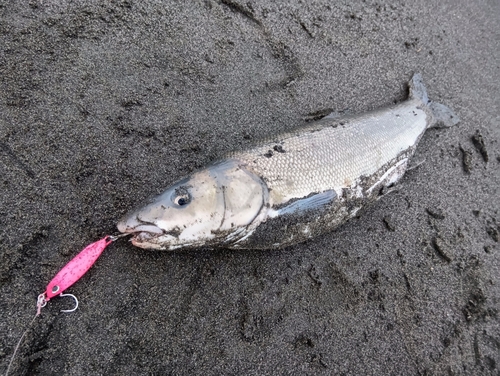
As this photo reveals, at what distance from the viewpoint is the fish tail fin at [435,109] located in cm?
365

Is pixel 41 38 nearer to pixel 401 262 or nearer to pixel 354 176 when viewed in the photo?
pixel 354 176

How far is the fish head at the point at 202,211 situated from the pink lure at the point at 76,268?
10.1 inches

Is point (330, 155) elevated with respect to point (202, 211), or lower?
elevated

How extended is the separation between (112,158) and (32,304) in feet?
3.79

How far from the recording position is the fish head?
2.28m

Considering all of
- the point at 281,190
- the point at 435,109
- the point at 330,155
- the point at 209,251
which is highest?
the point at 435,109

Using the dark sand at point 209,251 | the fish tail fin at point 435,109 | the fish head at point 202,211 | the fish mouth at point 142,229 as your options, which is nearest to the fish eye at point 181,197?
the fish head at point 202,211

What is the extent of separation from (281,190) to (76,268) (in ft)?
4.99

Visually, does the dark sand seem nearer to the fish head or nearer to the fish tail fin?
the fish tail fin

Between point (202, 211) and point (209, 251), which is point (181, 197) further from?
point (209, 251)

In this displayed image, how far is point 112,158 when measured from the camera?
2719mm

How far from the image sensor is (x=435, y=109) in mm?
3707

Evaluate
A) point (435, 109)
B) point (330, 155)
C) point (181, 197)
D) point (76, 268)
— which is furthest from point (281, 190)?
point (435, 109)

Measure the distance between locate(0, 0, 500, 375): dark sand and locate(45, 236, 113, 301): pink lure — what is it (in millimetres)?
100
